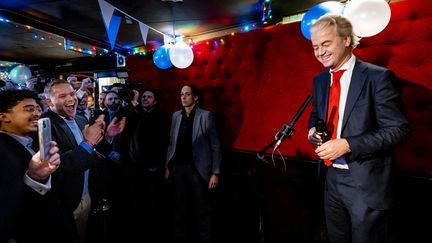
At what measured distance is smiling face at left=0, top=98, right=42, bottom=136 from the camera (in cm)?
153

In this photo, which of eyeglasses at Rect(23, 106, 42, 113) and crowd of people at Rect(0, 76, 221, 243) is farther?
eyeglasses at Rect(23, 106, 42, 113)

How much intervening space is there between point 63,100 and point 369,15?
9.23 ft

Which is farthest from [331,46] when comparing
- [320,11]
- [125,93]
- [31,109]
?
[125,93]

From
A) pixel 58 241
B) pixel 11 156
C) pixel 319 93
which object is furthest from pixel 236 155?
pixel 11 156

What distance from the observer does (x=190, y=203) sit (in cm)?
311

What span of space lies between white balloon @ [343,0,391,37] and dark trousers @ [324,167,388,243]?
48.3 inches

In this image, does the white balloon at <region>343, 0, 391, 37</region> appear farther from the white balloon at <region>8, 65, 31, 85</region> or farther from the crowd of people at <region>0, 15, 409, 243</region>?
the white balloon at <region>8, 65, 31, 85</region>

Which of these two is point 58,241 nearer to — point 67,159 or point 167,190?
point 67,159

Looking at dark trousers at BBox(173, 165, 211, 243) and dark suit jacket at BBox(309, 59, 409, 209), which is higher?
dark suit jacket at BBox(309, 59, 409, 209)

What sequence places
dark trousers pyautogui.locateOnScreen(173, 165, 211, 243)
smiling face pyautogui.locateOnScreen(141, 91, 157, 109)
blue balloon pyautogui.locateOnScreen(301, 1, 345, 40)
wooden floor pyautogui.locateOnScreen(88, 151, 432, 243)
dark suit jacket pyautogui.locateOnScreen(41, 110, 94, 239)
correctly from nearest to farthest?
dark suit jacket pyautogui.locateOnScreen(41, 110, 94, 239) → wooden floor pyautogui.locateOnScreen(88, 151, 432, 243) → blue balloon pyautogui.locateOnScreen(301, 1, 345, 40) → dark trousers pyautogui.locateOnScreen(173, 165, 211, 243) → smiling face pyautogui.locateOnScreen(141, 91, 157, 109)

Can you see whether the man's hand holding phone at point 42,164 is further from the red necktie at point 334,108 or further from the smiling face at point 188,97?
the smiling face at point 188,97

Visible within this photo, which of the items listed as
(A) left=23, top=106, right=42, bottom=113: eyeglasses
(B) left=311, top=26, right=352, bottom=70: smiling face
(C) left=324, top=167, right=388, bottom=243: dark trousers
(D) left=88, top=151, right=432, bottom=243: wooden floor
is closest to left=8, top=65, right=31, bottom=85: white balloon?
(D) left=88, top=151, right=432, bottom=243: wooden floor

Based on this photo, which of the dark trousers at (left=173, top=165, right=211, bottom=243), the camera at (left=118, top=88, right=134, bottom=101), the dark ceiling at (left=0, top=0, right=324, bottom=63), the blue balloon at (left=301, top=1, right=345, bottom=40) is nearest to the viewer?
the blue balloon at (left=301, top=1, right=345, bottom=40)

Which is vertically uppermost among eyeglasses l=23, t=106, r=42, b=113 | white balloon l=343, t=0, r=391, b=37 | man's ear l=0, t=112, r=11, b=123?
white balloon l=343, t=0, r=391, b=37
